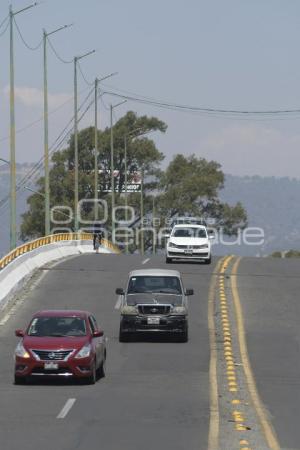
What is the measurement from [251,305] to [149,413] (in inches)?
749

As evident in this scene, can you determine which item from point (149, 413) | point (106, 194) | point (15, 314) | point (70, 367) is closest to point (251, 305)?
point (15, 314)

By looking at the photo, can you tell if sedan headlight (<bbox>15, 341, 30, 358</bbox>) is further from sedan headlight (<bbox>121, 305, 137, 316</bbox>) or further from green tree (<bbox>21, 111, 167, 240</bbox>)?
green tree (<bbox>21, 111, 167, 240</bbox>)

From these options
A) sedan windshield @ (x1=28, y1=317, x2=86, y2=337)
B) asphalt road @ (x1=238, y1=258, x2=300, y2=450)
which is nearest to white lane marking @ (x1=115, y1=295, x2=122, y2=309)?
asphalt road @ (x1=238, y1=258, x2=300, y2=450)

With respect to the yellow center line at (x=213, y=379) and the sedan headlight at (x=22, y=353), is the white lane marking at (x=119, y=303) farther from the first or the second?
the sedan headlight at (x=22, y=353)

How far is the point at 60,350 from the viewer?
23.8 meters

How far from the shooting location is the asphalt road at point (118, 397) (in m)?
17.4

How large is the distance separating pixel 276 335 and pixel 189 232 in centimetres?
2032

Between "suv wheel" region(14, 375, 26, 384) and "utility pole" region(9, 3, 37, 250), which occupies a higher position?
"utility pole" region(9, 3, 37, 250)

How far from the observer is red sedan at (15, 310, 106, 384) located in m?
23.7

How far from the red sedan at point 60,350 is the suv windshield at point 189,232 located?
28544 mm

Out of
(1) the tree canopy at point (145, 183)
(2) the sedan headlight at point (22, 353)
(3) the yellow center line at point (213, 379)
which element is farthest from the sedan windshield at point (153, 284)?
(1) the tree canopy at point (145, 183)

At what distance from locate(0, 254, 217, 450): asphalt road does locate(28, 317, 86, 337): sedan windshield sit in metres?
1.05

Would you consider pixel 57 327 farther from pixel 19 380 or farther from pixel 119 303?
pixel 119 303

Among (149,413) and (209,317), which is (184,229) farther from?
(149,413)
